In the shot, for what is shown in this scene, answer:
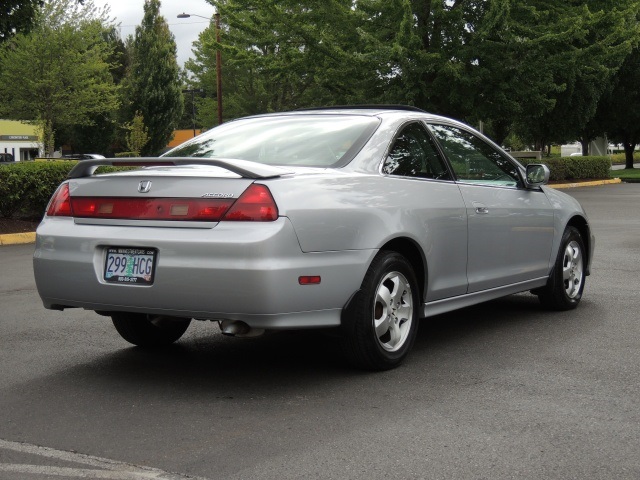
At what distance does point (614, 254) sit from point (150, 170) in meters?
7.77

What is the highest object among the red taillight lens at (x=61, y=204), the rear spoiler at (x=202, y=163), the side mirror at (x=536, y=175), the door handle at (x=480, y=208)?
the rear spoiler at (x=202, y=163)

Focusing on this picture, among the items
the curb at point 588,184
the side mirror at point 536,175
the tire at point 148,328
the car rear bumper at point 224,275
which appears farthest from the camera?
the curb at point 588,184

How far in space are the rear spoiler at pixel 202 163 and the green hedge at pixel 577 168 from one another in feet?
93.4

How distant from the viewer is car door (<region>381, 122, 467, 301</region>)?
561 cm

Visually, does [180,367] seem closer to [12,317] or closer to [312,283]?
[312,283]

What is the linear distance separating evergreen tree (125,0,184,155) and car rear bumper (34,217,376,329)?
62.2 meters

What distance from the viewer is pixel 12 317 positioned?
294 inches

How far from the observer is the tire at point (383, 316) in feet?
16.7

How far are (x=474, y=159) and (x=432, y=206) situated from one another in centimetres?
104

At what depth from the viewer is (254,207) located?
476 centimetres

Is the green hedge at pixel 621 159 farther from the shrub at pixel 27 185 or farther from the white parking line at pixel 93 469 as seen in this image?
the white parking line at pixel 93 469

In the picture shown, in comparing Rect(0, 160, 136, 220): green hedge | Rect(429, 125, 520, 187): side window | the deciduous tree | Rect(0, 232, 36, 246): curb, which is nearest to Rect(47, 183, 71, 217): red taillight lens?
Rect(429, 125, 520, 187): side window

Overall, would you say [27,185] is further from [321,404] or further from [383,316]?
[321,404]

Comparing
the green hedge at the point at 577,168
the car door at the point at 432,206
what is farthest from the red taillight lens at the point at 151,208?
the green hedge at the point at 577,168
